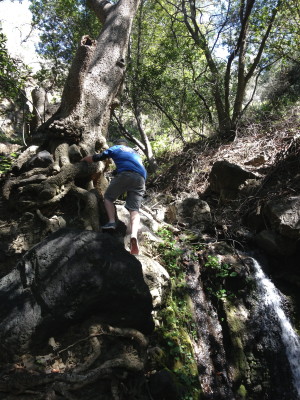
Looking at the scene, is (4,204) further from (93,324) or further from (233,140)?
(233,140)

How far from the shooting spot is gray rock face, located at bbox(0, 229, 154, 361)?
3.08 m

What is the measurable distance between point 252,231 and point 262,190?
43.9 inches

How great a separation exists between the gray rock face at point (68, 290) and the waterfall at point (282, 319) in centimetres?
279

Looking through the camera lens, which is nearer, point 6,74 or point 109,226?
point 109,226

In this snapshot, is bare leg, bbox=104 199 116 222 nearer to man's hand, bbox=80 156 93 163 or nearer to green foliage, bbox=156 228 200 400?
man's hand, bbox=80 156 93 163

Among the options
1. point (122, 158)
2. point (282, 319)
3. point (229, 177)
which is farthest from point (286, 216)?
point (122, 158)

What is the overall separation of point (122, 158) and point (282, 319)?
13.5 feet

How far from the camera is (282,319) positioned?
531 cm

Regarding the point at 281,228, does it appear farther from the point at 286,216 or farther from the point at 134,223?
the point at 134,223

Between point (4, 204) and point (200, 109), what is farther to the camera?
point (200, 109)

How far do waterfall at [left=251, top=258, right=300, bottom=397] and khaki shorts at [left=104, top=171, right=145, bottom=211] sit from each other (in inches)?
114

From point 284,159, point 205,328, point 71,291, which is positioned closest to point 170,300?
point 205,328

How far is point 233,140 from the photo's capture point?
1062 centimetres

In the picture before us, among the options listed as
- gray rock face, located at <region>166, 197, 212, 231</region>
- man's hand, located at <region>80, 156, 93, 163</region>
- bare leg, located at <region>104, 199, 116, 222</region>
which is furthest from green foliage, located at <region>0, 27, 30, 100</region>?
gray rock face, located at <region>166, 197, 212, 231</region>
